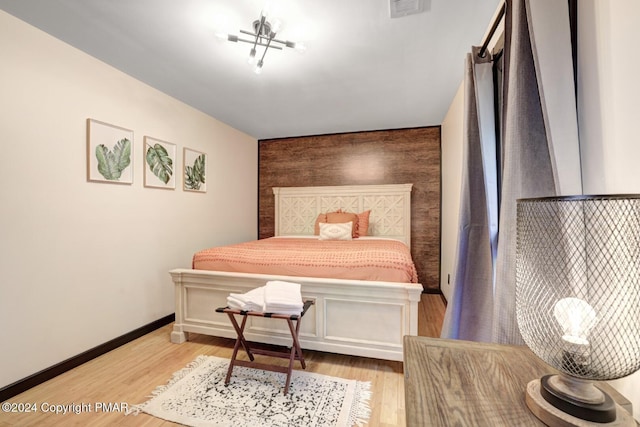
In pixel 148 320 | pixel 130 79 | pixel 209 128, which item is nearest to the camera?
pixel 130 79

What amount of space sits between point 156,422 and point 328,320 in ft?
3.83

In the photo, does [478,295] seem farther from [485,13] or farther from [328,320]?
[485,13]

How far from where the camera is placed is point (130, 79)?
96.9 inches

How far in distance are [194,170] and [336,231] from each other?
73.6 inches

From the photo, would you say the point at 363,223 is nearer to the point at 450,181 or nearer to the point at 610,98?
the point at 450,181

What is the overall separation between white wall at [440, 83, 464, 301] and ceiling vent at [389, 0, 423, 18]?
2.88ft

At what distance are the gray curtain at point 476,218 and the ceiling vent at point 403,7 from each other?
0.47 meters

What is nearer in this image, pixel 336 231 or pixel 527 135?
A: pixel 527 135

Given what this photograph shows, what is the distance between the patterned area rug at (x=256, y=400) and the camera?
1506mm

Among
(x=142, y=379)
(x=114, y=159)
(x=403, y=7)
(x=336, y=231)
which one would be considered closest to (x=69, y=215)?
(x=114, y=159)

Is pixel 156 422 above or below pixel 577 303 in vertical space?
below

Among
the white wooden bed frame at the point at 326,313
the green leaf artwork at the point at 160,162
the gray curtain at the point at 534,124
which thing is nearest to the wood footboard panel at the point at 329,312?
the white wooden bed frame at the point at 326,313

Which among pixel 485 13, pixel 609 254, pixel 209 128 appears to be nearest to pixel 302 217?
pixel 209 128

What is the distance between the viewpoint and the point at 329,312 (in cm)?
206
